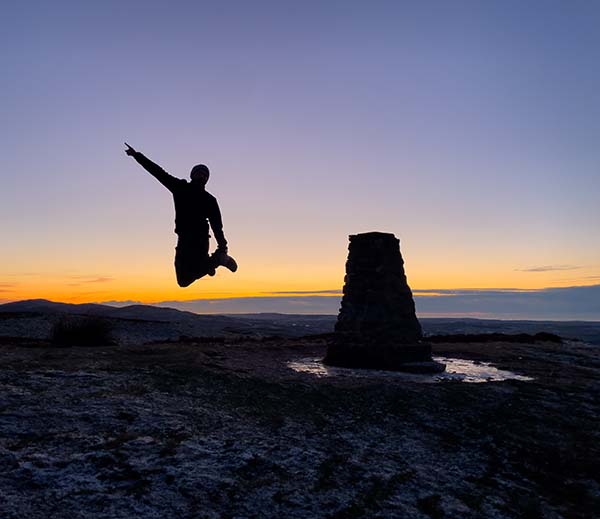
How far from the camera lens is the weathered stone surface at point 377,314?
37.3ft

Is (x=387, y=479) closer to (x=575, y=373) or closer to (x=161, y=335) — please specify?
(x=575, y=373)

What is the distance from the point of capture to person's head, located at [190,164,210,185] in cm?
734

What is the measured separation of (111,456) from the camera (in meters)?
4.95

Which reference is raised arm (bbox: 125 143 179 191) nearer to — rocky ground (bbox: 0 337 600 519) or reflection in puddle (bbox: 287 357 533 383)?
rocky ground (bbox: 0 337 600 519)

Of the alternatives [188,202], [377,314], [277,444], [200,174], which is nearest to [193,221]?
[188,202]

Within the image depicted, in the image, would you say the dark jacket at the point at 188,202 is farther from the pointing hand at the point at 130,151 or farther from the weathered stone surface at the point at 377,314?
the weathered stone surface at the point at 377,314

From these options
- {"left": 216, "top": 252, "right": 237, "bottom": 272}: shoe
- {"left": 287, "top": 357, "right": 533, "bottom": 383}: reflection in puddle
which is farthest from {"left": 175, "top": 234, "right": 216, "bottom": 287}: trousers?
{"left": 287, "top": 357, "right": 533, "bottom": 383}: reflection in puddle

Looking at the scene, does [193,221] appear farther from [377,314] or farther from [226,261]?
[377,314]

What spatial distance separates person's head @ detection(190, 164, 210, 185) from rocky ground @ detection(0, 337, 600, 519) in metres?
2.99

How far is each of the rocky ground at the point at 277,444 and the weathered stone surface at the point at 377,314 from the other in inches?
67.8

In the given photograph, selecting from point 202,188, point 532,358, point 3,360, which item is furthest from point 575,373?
point 3,360

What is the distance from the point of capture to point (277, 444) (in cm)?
575

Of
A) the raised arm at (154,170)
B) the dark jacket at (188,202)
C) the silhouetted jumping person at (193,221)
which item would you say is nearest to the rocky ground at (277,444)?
the silhouetted jumping person at (193,221)

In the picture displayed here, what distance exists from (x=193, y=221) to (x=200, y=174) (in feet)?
2.22
